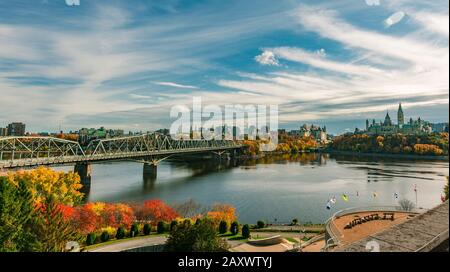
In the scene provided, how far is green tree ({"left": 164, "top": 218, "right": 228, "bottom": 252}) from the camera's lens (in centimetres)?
692

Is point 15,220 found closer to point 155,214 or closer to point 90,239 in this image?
point 90,239

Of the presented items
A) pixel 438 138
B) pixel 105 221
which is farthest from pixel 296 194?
pixel 438 138

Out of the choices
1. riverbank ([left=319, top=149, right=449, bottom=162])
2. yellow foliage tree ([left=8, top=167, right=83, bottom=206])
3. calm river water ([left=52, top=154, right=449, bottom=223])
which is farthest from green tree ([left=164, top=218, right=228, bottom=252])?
riverbank ([left=319, top=149, right=449, bottom=162])

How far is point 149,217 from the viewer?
12484 millimetres

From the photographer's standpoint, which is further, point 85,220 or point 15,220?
point 85,220

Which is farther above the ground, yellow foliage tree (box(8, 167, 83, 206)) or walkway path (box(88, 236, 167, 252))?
yellow foliage tree (box(8, 167, 83, 206))

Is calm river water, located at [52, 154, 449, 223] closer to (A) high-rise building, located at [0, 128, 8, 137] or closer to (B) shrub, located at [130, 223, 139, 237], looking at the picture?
(B) shrub, located at [130, 223, 139, 237]

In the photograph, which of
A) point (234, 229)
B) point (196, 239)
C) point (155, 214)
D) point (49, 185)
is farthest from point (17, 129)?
point (196, 239)

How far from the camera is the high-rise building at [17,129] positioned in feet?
79.7

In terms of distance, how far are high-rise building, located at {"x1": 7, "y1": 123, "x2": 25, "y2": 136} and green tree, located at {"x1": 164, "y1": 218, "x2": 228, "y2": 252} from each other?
22632mm

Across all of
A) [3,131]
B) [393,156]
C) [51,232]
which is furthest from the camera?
[393,156]

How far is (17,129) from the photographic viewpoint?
2478cm

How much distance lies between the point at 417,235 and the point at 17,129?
29.2 metres
